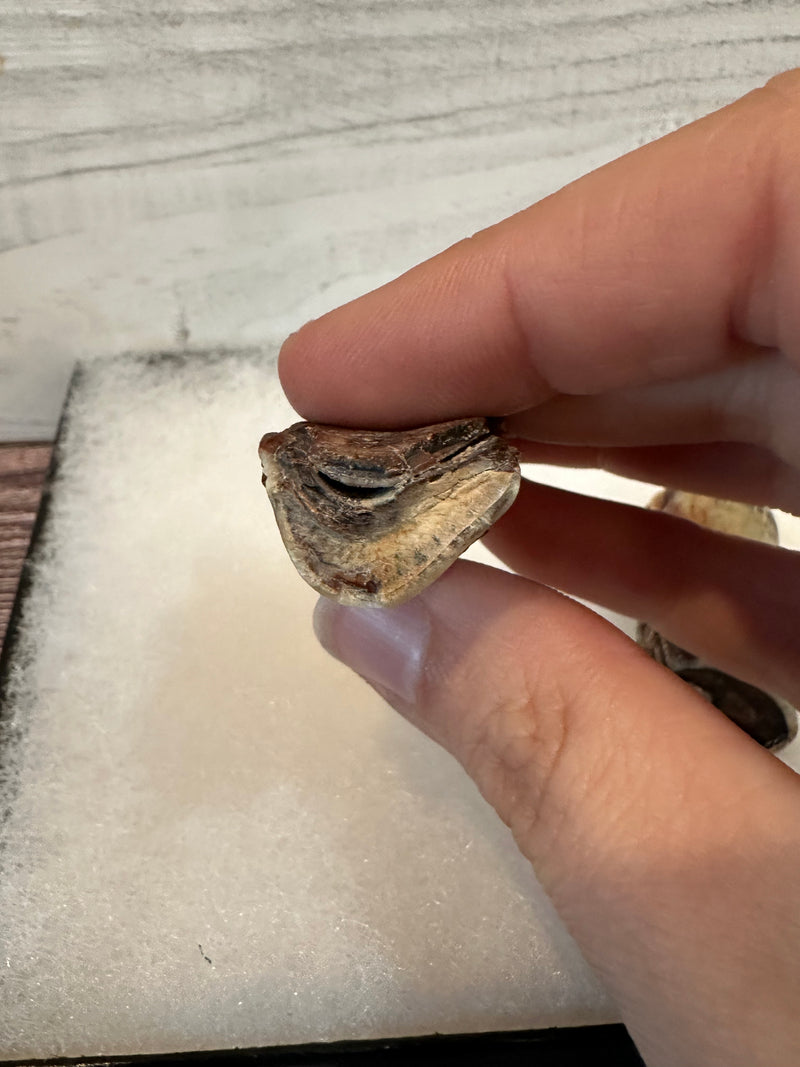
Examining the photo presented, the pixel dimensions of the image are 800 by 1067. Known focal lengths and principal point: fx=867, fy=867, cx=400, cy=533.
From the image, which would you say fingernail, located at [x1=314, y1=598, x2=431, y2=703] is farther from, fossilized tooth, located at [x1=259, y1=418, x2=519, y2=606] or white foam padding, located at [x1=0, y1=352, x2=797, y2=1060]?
white foam padding, located at [x1=0, y1=352, x2=797, y2=1060]

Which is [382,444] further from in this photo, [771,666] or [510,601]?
[771,666]

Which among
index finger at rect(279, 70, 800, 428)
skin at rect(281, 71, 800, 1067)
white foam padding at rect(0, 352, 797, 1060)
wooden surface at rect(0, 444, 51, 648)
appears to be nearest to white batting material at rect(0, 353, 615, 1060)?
white foam padding at rect(0, 352, 797, 1060)

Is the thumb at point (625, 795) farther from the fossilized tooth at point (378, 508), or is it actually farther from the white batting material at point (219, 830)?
the white batting material at point (219, 830)

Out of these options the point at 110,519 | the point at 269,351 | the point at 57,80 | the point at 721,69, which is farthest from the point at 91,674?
the point at 721,69

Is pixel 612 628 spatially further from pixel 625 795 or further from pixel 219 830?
pixel 219 830

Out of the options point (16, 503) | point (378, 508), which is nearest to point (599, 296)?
point (378, 508)
